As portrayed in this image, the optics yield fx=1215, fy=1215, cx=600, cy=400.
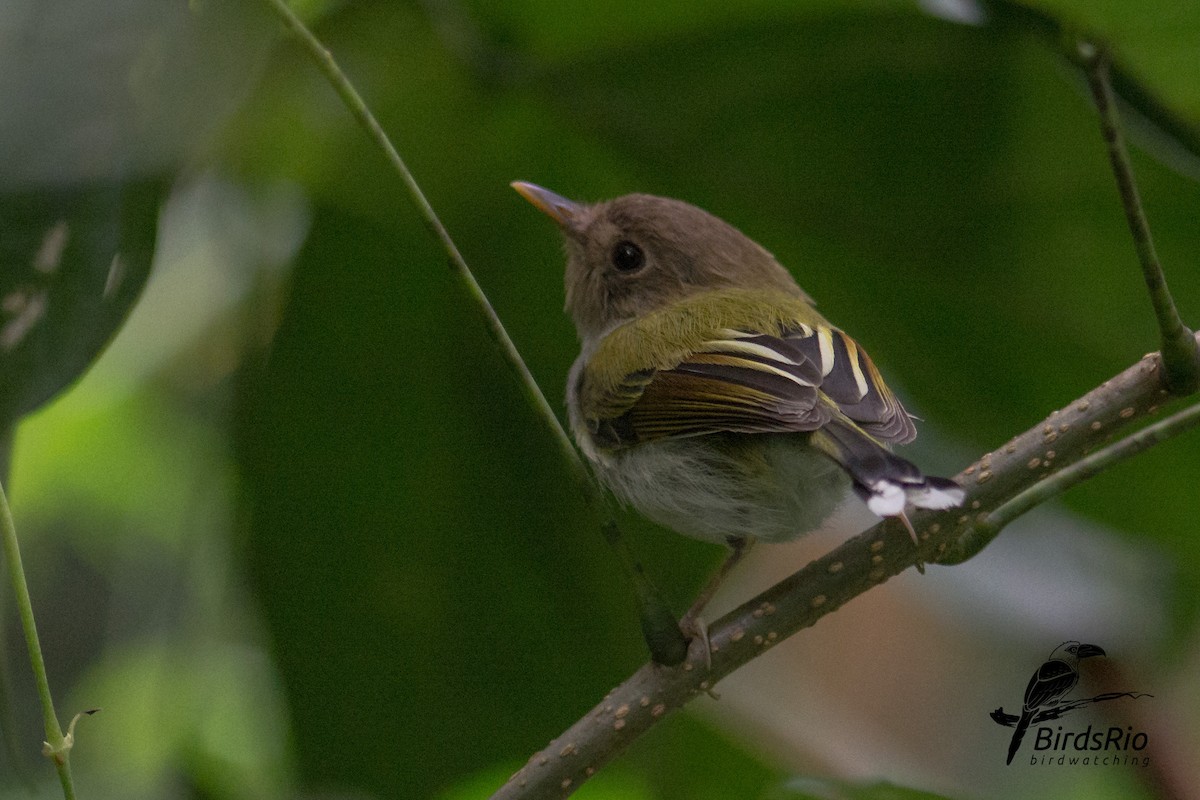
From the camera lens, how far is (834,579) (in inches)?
64.1

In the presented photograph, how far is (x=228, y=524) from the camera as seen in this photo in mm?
2330

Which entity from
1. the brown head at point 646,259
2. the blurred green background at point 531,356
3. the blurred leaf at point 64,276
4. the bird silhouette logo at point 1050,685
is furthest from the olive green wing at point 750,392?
the blurred leaf at point 64,276

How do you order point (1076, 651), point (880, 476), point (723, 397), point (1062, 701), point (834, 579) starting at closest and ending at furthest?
point (834, 579), point (880, 476), point (1062, 701), point (1076, 651), point (723, 397)

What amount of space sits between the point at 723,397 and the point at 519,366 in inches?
35.2

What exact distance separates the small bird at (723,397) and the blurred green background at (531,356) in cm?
14

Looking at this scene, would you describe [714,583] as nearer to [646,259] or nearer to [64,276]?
[646,259]

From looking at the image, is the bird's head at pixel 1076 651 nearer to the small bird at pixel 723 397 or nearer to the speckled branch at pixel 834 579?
the small bird at pixel 723 397

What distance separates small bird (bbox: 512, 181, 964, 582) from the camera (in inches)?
78.9

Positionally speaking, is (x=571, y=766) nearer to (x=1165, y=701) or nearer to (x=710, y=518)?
(x=710, y=518)

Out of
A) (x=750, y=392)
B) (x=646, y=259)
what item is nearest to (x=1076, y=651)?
(x=750, y=392)

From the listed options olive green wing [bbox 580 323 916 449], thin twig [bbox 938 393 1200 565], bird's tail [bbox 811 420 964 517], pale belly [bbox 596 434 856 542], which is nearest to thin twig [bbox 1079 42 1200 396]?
thin twig [bbox 938 393 1200 565]

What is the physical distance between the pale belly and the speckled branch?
458 millimetres

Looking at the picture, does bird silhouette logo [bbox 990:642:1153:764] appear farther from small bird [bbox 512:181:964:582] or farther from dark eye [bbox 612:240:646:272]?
dark eye [bbox 612:240:646:272]

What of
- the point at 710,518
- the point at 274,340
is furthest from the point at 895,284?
the point at 274,340
